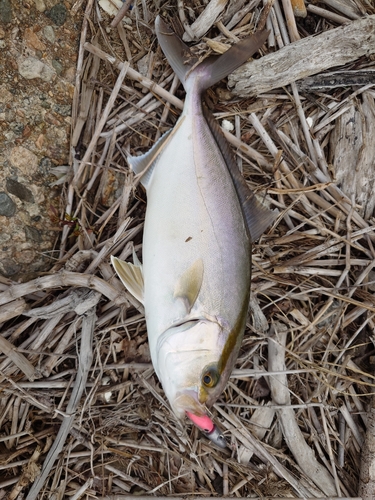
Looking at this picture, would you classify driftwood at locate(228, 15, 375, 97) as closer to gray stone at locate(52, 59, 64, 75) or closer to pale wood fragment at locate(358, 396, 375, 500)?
gray stone at locate(52, 59, 64, 75)

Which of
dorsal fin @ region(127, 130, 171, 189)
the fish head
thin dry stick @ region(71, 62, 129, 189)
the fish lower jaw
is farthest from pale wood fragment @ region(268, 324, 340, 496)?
thin dry stick @ region(71, 62, 129, 189)

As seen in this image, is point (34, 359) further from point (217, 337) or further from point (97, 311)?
point (217, 337)

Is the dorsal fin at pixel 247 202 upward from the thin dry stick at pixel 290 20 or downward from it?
downward

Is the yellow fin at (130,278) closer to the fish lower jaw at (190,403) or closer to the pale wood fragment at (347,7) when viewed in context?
the fish lower jaw at (190,403)

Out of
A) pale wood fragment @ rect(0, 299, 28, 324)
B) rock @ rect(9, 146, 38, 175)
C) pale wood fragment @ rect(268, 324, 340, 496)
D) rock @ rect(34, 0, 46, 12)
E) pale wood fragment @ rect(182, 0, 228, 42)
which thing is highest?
rock @ rect(34, 0, 46, 12)

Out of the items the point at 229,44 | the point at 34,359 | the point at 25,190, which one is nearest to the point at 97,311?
the point at 34,359

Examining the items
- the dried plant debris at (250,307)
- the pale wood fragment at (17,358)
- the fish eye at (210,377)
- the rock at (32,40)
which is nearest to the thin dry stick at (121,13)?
the dried plant debris at (250,307)

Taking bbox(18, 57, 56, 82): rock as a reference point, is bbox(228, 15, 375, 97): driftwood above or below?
below
